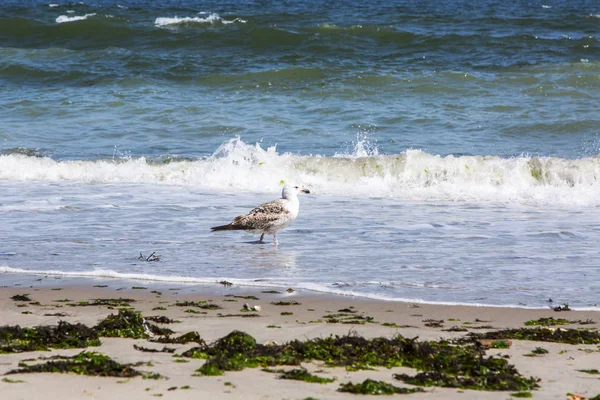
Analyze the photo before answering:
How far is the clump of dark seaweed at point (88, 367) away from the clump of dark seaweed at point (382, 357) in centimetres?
36

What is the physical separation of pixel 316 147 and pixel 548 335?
32.5 feet

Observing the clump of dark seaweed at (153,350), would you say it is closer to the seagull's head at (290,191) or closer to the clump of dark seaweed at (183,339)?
the clump of dark seaweed at (183,339)

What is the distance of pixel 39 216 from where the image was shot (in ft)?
31.9

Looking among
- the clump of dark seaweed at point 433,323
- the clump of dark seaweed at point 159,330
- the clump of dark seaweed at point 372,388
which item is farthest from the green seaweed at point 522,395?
the clump of dark seaweed at point 159,330

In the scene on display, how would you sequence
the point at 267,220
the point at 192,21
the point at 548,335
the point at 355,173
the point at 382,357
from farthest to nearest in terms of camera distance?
the point at 192,21, the point at 355,173, the point at 267,220, the point at 548,335, the point at 382,357

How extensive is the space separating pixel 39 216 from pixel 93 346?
5.16 m

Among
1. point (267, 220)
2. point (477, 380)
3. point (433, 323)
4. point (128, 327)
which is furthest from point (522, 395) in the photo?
point (267, 220)

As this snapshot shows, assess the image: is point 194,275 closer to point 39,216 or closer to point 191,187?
point 39,216

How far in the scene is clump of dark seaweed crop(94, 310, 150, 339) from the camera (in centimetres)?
514

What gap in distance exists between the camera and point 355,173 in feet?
43.8

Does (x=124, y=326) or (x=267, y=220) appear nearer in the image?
(x=124, y=326)

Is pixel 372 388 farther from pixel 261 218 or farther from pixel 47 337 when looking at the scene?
pixel 261 218

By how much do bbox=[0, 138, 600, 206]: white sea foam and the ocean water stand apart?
40 mm

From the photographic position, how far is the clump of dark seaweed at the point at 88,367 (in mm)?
4282
